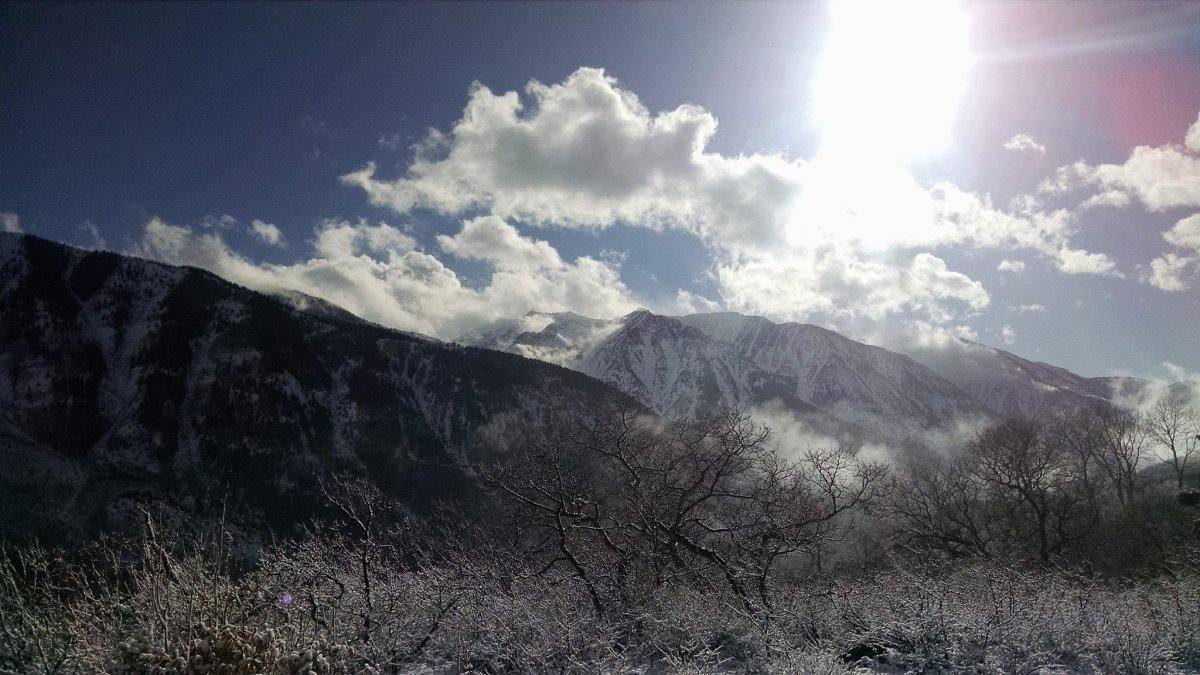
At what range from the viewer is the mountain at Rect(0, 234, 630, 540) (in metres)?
136

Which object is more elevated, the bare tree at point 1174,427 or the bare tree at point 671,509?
the bare tree at point 1174,427

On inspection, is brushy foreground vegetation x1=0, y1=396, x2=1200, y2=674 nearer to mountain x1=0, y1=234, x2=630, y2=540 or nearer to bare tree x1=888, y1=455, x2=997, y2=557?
bare tree x1=888, y1=455, x2=997, y2=557

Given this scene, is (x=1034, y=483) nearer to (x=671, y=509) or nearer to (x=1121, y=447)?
(x=1121, y=447)

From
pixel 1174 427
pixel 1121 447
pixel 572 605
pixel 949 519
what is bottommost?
pixel 572 605

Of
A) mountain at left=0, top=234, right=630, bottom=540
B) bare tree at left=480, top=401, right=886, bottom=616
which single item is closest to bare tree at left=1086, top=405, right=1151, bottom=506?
bare tree at left=480, top=401, right=886, bottom=616

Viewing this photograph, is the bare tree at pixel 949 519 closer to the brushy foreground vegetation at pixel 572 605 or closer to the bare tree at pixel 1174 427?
the brushy foreground vegetation at pixel 572 605

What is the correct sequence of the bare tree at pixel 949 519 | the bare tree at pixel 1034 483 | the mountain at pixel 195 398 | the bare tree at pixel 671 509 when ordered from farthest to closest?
1. the mountain at pixel 195 398
2. the bare tree at pixel 1034 483
3. the bare tree at pixel 949 519
4. the bare tree at pixel 671 509

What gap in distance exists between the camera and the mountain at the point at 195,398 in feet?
445

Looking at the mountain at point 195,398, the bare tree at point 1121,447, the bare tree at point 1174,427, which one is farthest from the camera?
the mountain at point 195,398

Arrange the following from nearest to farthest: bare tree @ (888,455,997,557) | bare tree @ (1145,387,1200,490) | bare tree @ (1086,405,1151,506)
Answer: bare tree @ (888,455,997,557), bare tree @ (1086,405,1151,506), bare tree @ (1145,387,1200,490)

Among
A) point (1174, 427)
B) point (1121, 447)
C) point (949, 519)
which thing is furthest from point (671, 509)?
point (1174, 427)

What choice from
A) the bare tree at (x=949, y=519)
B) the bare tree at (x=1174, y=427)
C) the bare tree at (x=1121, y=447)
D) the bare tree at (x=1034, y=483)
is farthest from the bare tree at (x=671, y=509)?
the bare tree at (x=1174, y=427)

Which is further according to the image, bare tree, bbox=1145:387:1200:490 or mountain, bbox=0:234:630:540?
mountain, bbox=0:234:630:540

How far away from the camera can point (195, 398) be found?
517 feet
